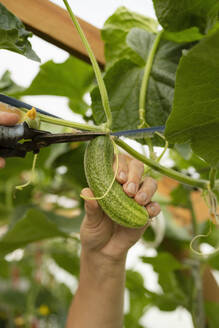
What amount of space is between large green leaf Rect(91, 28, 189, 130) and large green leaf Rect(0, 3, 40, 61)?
0.19m

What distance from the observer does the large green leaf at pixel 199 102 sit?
40 centimetres

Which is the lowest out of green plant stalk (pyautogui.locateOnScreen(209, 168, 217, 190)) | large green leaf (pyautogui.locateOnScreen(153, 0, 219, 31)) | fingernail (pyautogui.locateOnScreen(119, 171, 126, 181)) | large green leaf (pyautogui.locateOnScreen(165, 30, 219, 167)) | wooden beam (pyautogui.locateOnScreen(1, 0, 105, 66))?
fingernail (pyautogui.locateOnScreen(119, 171, 126, 181))

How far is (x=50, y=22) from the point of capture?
78 cm

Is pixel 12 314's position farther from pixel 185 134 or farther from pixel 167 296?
pixel 185 134

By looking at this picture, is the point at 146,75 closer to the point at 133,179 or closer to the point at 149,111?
the point at 149,111

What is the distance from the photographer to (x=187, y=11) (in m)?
0.65

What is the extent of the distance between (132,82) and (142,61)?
6 centimetres

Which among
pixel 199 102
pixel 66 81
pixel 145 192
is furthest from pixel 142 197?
pixel 66 81

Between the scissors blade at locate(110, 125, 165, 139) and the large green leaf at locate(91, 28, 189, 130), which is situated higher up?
the large green leaf at locate(91, 28, 189, 130)

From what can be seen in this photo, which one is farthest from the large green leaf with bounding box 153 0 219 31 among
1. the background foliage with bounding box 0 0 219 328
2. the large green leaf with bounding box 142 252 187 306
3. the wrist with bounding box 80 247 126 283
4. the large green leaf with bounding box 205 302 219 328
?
the large green leaf with bounding box 205 302 219 328

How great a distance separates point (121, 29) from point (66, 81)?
0.72 ft

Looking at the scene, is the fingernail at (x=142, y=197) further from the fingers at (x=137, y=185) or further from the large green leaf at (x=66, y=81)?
the large green leaf at (x=66, y=81)

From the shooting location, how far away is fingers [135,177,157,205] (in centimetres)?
55

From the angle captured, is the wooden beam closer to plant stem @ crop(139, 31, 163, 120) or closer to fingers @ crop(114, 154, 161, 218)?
plant stem @ crop(139, 31, 163, 120)
